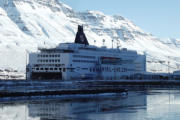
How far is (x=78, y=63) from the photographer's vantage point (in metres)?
125

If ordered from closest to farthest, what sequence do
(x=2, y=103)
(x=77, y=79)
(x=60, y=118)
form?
(x=60, y=118) → (x=2, y=103) → (x=77, y=79)

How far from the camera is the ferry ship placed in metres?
122

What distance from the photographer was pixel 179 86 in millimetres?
137625

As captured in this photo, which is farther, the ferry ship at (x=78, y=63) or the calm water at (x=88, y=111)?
the ferry ship at (x=78, y=63)

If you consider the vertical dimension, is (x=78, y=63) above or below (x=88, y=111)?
above

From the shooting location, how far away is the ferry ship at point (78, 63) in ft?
401

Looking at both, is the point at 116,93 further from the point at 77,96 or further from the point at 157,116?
the point at 157,116

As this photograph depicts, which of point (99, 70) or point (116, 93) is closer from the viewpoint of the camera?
point (116, 93)

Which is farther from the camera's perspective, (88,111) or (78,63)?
(78,63)

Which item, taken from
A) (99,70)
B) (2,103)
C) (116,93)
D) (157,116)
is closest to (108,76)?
(99,70)

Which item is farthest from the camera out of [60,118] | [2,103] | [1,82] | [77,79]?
[77,79]

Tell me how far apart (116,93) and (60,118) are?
40365 millimetres

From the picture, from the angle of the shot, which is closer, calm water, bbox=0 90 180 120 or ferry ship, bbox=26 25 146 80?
calm water, bbox=0 90 180 120

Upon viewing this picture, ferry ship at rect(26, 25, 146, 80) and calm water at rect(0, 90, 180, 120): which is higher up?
ferry ship at rect(26, 25, 146, 80)
